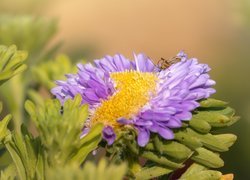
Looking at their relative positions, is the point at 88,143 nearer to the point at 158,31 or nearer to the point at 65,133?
the point at 65,133

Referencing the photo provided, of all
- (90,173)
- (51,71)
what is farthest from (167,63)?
(51,71)

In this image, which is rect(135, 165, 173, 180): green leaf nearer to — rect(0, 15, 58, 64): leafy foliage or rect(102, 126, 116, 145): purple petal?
rect(102, 126, 116, 145): purple petal

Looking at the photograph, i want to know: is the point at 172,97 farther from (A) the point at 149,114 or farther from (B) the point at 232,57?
(B) the point at 232,57

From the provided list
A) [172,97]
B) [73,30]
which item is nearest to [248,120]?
[172,97]

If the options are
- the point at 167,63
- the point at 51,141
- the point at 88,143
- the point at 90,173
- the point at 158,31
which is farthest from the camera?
the point at 158,31

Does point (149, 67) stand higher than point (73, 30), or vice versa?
point (73, 30)

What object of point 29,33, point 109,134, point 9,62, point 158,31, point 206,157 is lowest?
point 206,157

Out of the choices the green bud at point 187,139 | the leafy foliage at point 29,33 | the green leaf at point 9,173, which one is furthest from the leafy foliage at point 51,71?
the green bud at point 187,139
